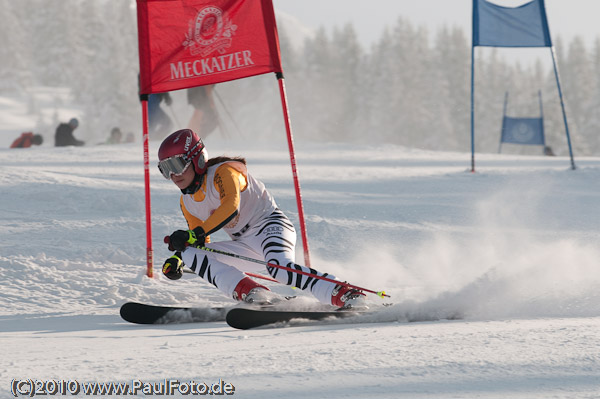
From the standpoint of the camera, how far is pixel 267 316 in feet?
11.9

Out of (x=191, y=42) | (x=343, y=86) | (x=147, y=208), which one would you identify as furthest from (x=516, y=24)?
(x=343, y=86)

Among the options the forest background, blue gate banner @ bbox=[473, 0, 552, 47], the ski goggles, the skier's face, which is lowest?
the skier's face

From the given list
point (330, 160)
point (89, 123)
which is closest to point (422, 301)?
point (330, 160)

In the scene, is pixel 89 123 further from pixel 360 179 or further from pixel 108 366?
pixel 108 366

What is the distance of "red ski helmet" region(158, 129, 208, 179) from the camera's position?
13.8 feet

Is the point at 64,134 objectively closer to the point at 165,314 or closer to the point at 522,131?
the point at 522,131

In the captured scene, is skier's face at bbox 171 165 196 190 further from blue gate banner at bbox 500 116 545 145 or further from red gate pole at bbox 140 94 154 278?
blue gate banner at bbox 500 116 545 145

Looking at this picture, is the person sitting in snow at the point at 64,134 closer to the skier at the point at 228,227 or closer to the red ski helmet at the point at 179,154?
the skier at the point at 228,227

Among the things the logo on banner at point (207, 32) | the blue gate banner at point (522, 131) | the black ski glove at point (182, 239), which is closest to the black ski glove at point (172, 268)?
the black ski glove at point (182, 239)

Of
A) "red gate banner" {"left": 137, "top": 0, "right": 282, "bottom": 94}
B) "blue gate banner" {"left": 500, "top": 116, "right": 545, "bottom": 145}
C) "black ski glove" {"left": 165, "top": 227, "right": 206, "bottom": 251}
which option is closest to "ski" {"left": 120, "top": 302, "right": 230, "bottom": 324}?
"black ski glove" {"left": 165, "top": 227, "right": 206, "bottom": 251}

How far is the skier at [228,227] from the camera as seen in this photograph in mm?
4059

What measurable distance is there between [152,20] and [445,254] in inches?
131

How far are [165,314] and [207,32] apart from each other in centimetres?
242

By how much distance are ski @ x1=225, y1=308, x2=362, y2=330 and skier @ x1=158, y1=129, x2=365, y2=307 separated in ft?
0.48
